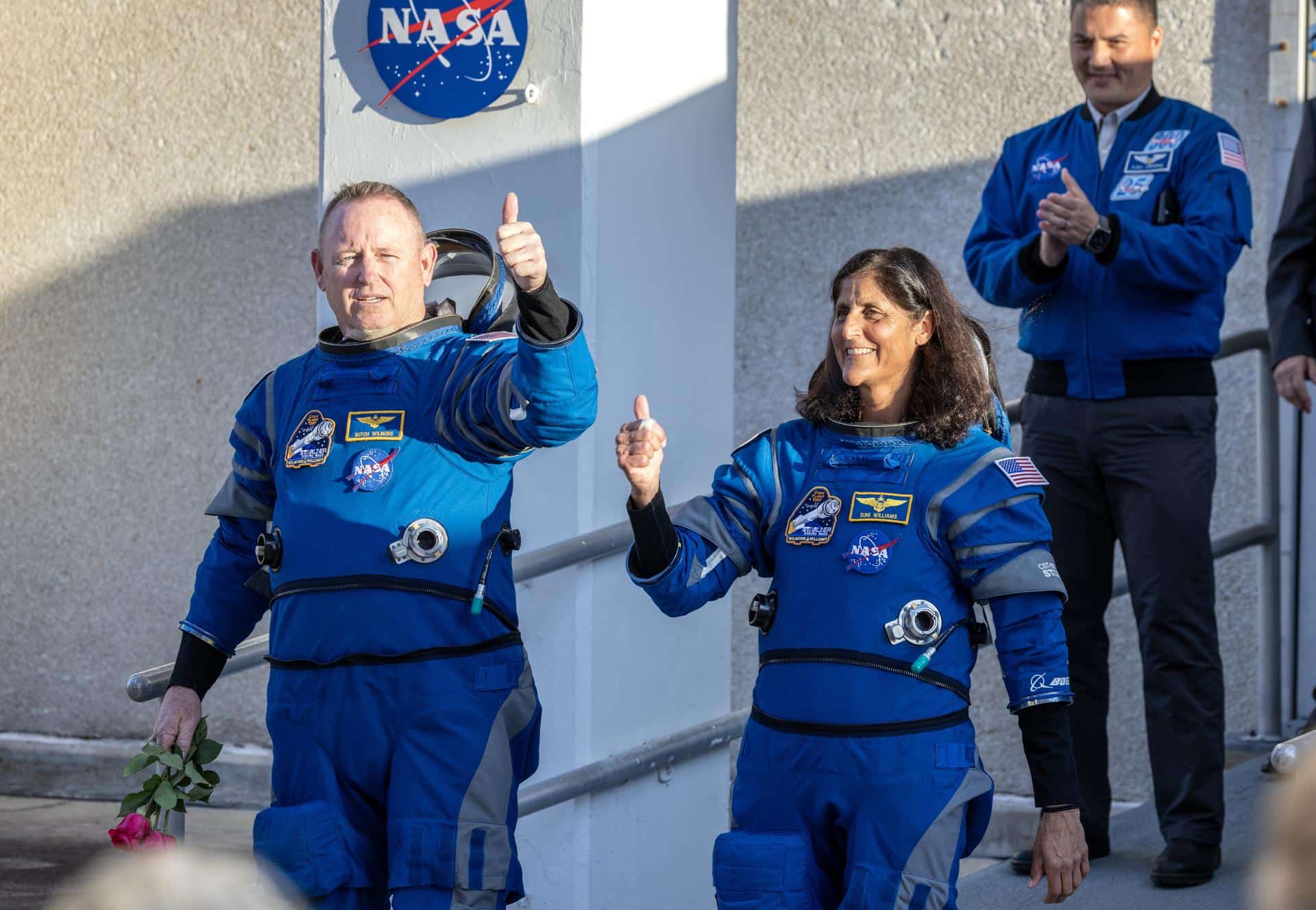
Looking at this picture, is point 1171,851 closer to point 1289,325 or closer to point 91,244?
point 1289,325

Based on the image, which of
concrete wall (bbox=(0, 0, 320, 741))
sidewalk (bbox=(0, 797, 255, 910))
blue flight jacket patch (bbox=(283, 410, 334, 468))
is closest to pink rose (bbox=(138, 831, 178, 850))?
blue flight jacket patch (bbox=(283, 410, 334, 468))

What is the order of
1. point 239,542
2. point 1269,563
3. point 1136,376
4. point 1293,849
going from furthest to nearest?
point 1269,563 → point 1136,376 → point 239,542 → point 1293,849

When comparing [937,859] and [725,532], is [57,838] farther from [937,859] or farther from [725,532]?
[937,859]

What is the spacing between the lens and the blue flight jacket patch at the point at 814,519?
271 centimetres

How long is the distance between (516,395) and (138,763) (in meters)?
0.99

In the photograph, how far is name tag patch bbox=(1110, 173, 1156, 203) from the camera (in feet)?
12.3

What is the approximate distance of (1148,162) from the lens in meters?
3.77

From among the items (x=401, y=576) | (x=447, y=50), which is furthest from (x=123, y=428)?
(x=401, y=576)

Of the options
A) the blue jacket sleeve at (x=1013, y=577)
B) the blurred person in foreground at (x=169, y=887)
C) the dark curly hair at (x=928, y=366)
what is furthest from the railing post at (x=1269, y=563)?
the blurred person in foreground at (x=169, y=887)

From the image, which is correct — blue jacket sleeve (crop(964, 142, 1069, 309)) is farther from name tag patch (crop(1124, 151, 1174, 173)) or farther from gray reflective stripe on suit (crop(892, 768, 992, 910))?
gray reflective stripe on suit (crop(892, 768, 992, 910))

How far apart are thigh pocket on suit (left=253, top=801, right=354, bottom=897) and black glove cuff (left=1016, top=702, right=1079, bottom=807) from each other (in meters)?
1.15

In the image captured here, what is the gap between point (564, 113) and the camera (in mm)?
3520

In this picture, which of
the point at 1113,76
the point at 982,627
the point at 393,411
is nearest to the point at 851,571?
the point at 982,627

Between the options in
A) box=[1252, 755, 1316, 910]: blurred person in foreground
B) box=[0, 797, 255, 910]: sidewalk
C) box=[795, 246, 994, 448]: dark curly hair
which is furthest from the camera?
box=[0, 797, 255, 910]: sidewalk
